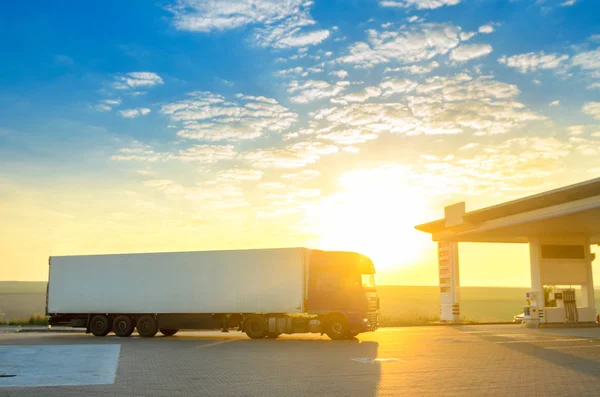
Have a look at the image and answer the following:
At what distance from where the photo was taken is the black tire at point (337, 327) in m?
26.4

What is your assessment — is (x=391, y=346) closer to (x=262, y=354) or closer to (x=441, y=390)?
(x=262, y=354)

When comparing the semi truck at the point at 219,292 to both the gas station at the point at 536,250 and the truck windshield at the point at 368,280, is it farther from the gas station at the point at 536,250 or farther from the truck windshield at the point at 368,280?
the gas station at the point at 536,250

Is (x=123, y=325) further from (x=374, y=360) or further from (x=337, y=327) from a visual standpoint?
(x=374, y=360)

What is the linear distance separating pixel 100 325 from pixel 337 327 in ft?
34.5

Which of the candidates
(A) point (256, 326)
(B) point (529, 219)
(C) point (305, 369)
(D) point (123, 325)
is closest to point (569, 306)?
(B) point (529, 219)

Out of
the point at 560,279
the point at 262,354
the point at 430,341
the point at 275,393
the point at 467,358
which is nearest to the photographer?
the point at 275,393

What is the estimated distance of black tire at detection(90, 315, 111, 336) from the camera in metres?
29.4

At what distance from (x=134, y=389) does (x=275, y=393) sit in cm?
267

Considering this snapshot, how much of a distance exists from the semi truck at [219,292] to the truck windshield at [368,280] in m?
0.04

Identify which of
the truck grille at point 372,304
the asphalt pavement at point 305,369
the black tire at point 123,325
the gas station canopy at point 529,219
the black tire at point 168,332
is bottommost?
the asphalt pavement at point 305,369

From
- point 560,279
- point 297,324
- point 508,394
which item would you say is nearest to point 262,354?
point 297,324

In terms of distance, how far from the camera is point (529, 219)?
3244 cm

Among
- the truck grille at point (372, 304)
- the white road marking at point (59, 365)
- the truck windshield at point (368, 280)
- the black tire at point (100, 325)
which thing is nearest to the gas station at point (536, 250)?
the truck windshield at point (368, 280)

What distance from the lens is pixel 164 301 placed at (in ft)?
94.4
